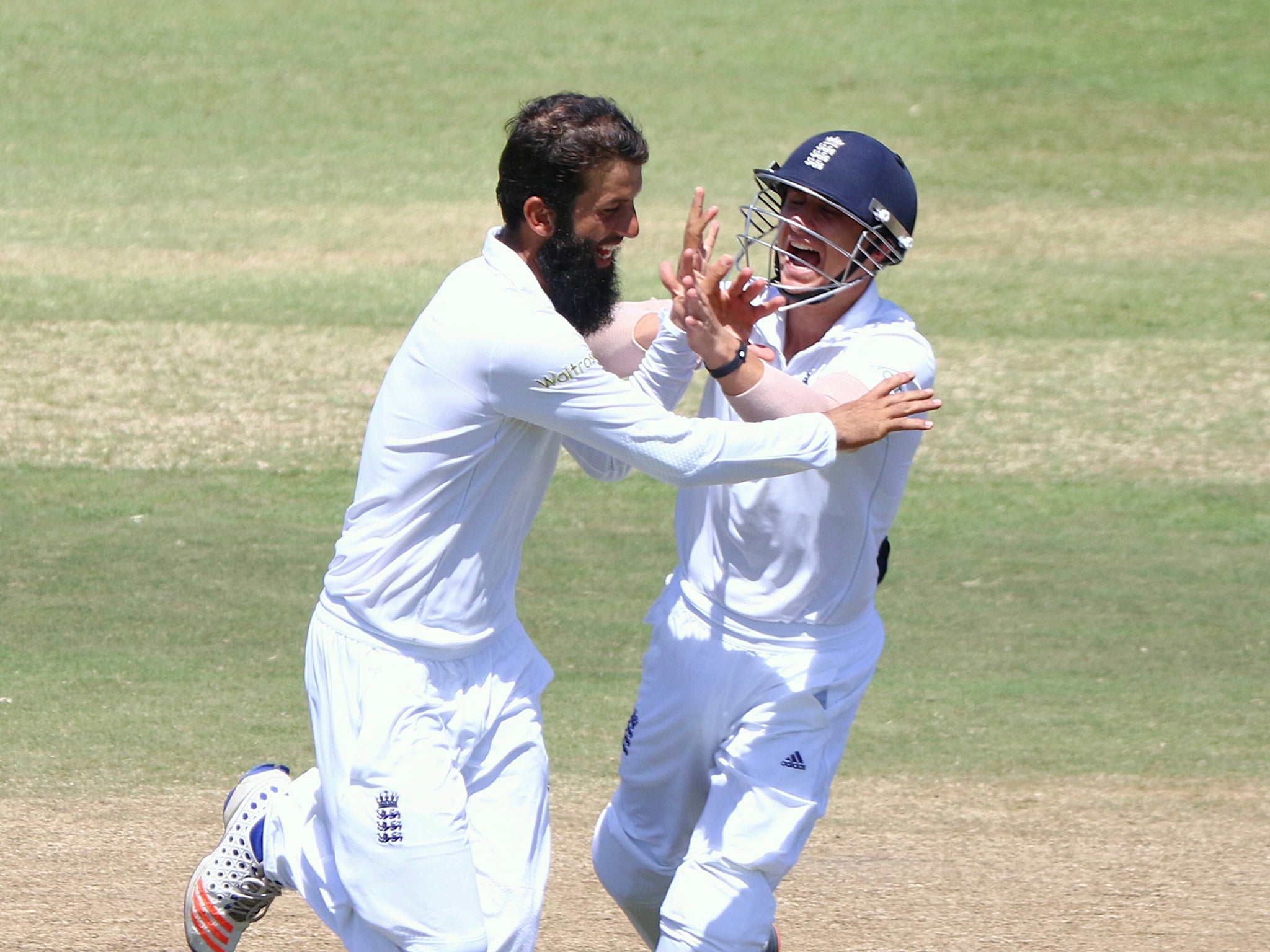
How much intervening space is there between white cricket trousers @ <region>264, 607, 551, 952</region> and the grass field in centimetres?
188

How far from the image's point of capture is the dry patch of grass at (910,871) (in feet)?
17.5

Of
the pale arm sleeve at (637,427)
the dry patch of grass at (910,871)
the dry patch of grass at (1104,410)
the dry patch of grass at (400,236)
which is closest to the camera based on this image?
the pale arm sleeve at (637,427)

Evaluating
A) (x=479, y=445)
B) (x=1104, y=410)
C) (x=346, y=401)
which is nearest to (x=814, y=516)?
(x=479, y=445)

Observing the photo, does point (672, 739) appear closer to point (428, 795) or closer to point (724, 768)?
point (724, 768)

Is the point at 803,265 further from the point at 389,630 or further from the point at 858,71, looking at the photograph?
the point at 858,71

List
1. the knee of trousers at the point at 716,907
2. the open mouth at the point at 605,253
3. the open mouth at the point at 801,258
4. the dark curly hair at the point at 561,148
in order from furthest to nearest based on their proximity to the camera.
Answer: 1. the open mouth at the point at 801,258
2. the knee of trousers at the point at 716,907
3. the open mouth at the point at 605,253
4. the dark curly hair at the point at 561,148

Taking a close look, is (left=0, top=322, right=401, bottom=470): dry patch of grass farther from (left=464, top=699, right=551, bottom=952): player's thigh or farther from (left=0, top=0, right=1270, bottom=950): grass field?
Result: (left=464, top=699, right=551, bottom=952): player's thigh

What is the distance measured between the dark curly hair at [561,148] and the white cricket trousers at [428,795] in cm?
106

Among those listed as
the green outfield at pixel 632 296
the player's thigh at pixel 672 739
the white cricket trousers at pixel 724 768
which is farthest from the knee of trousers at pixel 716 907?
the green outfield at pixel 632 296

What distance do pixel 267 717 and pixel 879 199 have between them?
11.9 feet

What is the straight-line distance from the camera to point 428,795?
3902mm

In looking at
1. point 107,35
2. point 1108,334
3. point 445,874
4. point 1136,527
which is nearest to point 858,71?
point 1108,334

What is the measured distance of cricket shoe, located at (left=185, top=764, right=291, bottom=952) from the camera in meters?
4.66

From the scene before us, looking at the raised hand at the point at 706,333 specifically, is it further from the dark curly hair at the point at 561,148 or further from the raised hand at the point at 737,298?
the dark curly hair at the point at 561,148
